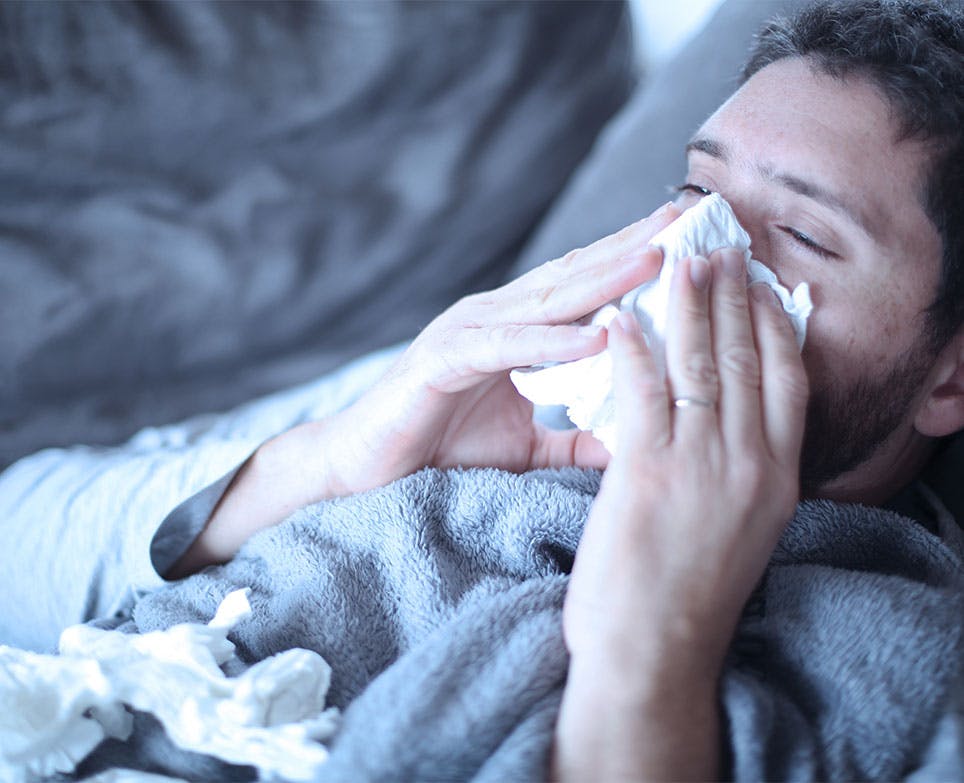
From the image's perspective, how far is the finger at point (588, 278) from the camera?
735 mm

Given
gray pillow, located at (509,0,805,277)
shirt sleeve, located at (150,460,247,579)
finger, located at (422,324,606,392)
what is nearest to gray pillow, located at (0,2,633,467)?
gray pillow, located at (509,0,805,277)

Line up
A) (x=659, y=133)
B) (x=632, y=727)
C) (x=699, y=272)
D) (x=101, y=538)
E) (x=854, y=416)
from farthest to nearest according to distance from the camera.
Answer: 1. (x=659, y=133)
2. (x=101, y=538)
3. (x=854, y=416)
4. (x=699, y=272)
5. (x=632, y=727)

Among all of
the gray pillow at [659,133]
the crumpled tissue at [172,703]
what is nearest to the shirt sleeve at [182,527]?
the crumpled tissue at [172,703]

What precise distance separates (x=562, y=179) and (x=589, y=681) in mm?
1155

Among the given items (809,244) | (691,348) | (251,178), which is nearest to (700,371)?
(691,348)

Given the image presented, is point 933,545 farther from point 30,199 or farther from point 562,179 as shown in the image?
point 30,199

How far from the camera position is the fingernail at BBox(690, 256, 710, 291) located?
28.2 inches

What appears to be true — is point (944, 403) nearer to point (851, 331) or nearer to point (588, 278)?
point (851, 331)

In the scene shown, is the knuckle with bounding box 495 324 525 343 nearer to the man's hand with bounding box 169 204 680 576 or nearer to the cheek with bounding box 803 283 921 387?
the man's hand with bounding box 169 204 680 576

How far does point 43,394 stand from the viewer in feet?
4.20

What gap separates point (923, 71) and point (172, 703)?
3.01ft

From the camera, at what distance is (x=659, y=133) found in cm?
130

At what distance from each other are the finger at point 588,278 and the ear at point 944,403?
15.2 inches

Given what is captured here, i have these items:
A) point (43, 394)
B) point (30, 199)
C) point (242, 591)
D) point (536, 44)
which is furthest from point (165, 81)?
point (242, 591)
